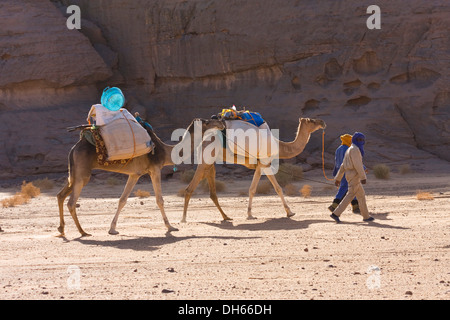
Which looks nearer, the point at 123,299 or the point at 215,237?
the point at 123,299

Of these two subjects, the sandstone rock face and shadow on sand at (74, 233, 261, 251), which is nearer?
shadow on sand at (74, 233, 261, 251)

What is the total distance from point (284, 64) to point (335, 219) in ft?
50.2

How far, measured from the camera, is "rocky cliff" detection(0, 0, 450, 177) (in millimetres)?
24000

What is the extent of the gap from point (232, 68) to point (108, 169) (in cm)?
1622

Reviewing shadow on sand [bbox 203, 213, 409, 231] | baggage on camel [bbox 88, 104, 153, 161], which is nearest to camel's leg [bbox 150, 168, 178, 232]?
baggage on camel [bbox 88, 104, 153, 161]

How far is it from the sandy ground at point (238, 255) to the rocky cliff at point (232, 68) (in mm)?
10183

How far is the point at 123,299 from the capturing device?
6074 millimetres

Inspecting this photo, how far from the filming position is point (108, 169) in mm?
11336

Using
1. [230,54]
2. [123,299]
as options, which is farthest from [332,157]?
[123,299]

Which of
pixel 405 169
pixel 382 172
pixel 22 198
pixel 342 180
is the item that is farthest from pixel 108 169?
pixel 405 169

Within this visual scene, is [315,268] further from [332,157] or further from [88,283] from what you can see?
[332,157]

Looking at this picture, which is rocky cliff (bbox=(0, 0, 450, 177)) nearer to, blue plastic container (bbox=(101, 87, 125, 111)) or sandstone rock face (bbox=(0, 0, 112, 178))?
sandstone rock face (bbox=(0, 0, 112, 178))

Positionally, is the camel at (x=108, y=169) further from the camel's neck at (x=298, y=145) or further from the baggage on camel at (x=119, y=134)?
the camel's neck at (x=298, y=145)

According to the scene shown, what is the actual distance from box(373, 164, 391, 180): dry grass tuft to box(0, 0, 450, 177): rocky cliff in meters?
2.26
